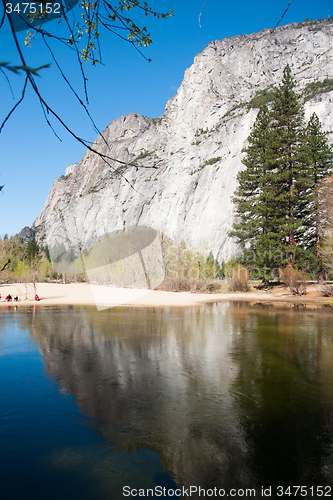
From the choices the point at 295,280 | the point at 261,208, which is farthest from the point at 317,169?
the point at 295,280

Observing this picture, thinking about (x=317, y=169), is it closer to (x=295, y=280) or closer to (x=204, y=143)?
(x=295, y=280)

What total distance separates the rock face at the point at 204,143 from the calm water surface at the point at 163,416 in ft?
182

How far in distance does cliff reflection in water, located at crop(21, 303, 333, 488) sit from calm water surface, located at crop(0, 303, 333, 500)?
0.02 meters

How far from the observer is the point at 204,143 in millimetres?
92562

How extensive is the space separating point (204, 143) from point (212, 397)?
93.8 m

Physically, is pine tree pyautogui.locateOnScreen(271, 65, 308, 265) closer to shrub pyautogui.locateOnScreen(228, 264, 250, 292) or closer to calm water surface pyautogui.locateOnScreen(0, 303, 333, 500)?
shrub pyautogui.locateOnScreen(228, 264, 250, 292)

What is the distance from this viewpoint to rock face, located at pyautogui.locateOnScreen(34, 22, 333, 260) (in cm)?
7381

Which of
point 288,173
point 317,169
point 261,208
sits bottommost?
point 261,208

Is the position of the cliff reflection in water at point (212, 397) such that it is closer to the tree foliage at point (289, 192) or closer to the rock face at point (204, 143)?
the tree foliage at point (289, 192)

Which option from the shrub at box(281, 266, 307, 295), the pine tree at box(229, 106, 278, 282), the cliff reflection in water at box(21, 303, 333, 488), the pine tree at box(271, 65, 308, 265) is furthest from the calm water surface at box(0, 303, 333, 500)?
the pine tree at box(271, 65, 308, 265)

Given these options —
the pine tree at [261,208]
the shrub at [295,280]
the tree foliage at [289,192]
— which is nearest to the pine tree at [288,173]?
the tree foliage at [289,192]

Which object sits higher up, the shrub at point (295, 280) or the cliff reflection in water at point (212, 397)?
the shrub at point (295, 280)

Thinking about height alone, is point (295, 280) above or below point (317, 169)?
below

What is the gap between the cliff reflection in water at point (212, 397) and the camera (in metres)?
4.19
